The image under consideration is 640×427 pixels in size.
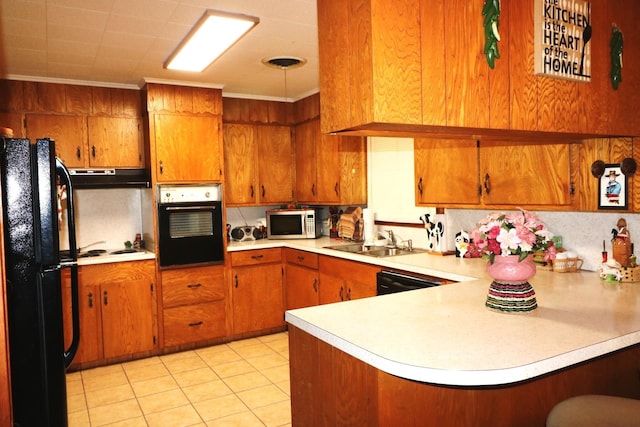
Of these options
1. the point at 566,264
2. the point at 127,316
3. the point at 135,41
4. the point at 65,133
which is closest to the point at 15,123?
the point at 65,133

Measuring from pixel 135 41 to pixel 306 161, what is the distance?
7.08 feet

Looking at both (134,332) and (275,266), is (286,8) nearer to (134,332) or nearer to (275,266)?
(275,266)

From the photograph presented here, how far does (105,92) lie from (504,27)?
141 inches

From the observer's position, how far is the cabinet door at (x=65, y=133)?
3.88 m

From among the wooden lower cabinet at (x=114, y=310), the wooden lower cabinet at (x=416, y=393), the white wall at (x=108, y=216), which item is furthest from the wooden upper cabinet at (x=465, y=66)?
the white wall at (x=108, y=216)

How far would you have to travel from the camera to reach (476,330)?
1658 millimetres

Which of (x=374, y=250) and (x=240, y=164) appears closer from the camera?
(x=374, y=250)

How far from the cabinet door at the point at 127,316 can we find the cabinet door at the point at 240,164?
121cm

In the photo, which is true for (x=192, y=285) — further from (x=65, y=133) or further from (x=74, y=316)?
(x=74, y=316)

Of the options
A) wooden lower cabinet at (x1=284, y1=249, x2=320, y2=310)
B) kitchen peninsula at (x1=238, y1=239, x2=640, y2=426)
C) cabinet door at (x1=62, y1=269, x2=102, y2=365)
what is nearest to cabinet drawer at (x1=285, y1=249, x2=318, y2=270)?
wooden lower cabinet at (x1=284, y1=249, x2=320, y2=310)

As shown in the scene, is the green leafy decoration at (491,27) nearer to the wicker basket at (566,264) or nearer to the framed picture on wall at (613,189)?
the framed picture on wall at (613,189)

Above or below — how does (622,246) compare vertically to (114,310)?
above

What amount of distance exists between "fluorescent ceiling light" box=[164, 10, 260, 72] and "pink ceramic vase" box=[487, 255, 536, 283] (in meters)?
1.96

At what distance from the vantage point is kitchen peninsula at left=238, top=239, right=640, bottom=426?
1406 millimetres
